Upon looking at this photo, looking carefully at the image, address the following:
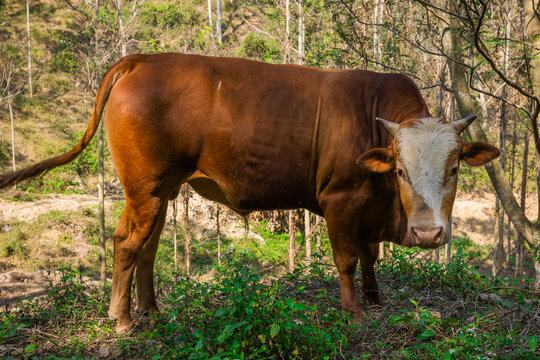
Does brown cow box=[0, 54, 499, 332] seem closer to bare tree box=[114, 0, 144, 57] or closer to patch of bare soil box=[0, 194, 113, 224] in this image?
bare tree box=[114, 0, 144, 57]

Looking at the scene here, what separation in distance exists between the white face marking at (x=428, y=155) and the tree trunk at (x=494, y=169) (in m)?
1.90

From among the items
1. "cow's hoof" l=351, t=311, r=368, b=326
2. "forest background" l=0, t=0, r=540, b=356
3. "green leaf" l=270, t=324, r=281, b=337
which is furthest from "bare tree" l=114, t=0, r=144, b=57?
"green leaf" l=270, t=324, r=281, b=337

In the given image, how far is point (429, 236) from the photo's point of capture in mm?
3971

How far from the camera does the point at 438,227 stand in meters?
3.97

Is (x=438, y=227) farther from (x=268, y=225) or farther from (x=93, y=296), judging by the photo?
(x=268, y=225)

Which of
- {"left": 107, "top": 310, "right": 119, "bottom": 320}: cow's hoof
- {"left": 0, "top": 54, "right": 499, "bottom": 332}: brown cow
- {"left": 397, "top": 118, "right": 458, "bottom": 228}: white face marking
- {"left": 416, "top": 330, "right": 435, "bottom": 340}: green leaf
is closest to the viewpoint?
{"left": 416, "top": 330, "right": 435, "bottom": 340}: green leaf

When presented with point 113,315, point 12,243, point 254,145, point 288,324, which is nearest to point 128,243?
point 113,315

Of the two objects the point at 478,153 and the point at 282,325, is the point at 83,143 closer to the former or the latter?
the point at 282,325

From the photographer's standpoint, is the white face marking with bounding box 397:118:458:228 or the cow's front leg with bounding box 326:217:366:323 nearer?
the white face marking with bounding box 397:118:458:228

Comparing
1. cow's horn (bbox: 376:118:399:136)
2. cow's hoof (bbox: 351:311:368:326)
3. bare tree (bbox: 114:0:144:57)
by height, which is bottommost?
cow's hoof (bbox: 351:311:368:326)

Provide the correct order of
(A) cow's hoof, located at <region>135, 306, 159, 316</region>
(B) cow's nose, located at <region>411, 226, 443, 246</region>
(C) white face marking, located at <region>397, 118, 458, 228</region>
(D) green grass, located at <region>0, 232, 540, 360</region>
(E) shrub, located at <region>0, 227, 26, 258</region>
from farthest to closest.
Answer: (E) shrub, located at <region>0, 227, 26, 258</region>
(A) cow's hoof, located at <region>135, 306, 159, 316</region>
(C) white face marking, located at <region>397, 118, 458, 228</region>
(B) cow's nose, located at <region>411, 226, 443, 246</region>
(D) green grass, located at <region>0, 232, 540, 360</region>

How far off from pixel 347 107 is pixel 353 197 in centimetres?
91

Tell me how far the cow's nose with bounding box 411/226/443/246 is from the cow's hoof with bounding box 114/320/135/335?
9.26 ft

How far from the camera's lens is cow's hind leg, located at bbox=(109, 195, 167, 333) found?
4672 mm
